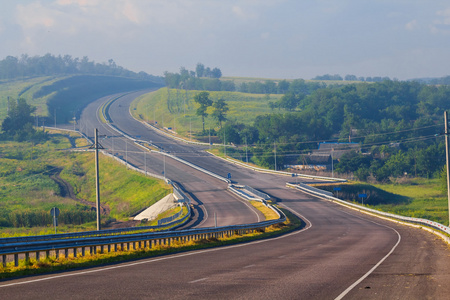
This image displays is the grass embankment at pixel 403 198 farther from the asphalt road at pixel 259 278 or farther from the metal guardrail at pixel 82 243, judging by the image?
the asphalt road at pixel 259 278

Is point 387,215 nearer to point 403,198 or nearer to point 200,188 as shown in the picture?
point 403,198

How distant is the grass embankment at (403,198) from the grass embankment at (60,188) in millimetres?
31938

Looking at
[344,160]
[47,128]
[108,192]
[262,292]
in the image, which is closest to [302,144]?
[344,160]

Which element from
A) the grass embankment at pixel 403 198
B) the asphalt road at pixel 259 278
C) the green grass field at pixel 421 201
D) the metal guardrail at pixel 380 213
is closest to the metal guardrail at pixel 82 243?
the asphalt road at pixel 259 278

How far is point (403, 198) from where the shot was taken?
314 feet

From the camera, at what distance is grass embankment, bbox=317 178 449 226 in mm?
78375

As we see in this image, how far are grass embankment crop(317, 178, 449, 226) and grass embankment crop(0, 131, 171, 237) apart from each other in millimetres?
31938

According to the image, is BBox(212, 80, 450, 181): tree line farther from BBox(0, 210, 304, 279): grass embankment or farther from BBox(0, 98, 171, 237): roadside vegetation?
BBox(0, 210, 304, 279): grass embankment

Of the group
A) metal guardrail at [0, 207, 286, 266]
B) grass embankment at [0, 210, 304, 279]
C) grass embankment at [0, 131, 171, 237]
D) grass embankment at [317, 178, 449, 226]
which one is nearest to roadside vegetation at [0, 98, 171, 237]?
grass embankment at [0, 131, 171, 237]

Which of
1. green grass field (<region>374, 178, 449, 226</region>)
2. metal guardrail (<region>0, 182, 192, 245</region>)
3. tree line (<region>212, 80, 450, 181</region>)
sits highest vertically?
tree line (<region>212, 80, 450, 181</region>)

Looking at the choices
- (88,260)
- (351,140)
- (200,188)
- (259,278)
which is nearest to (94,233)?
(88,260)

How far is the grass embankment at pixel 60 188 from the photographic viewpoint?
220 feet

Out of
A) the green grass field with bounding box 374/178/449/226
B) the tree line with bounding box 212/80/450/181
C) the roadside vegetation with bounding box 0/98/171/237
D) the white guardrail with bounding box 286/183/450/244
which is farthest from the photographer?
the tree line with bounding box 212/80/450/181

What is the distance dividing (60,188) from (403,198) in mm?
61148
